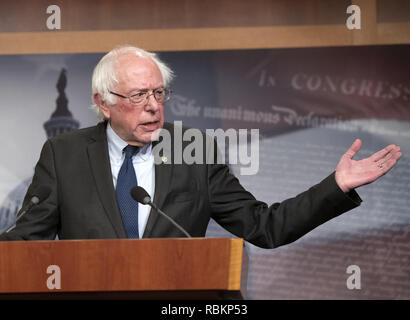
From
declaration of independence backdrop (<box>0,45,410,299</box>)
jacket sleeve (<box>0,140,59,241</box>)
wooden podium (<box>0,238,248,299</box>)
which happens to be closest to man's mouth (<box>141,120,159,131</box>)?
jacket sleeve (<box>0,140,59,241</box>)

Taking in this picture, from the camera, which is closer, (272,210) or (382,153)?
(382,153)

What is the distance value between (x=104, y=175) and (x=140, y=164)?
0.15 metres

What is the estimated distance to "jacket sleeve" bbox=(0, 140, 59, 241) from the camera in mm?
2766

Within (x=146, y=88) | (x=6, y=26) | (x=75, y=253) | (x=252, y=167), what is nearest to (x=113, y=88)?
(x=146, y=88)

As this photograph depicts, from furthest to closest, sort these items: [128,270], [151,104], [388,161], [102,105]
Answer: [102,105], [151,104], [388,161], [128,270]

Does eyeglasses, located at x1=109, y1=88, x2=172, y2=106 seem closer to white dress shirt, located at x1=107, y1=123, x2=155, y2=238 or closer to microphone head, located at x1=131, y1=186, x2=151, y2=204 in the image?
white dress shirt, located at x1=107, y1=123, x2=155, y2=238

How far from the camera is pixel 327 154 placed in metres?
4.32

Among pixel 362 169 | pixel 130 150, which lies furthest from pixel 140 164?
pixel 362 169

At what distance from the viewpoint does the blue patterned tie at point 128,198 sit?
8.87 feet

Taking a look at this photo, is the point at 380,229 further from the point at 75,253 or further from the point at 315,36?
the point at 75,253

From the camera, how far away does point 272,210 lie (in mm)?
2756

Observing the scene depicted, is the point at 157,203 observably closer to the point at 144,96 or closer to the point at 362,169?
the point at 144,96

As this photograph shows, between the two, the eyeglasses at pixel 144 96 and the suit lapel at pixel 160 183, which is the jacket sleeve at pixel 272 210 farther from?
the eyeglasses at pixel 144 96

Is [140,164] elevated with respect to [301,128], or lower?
lower
